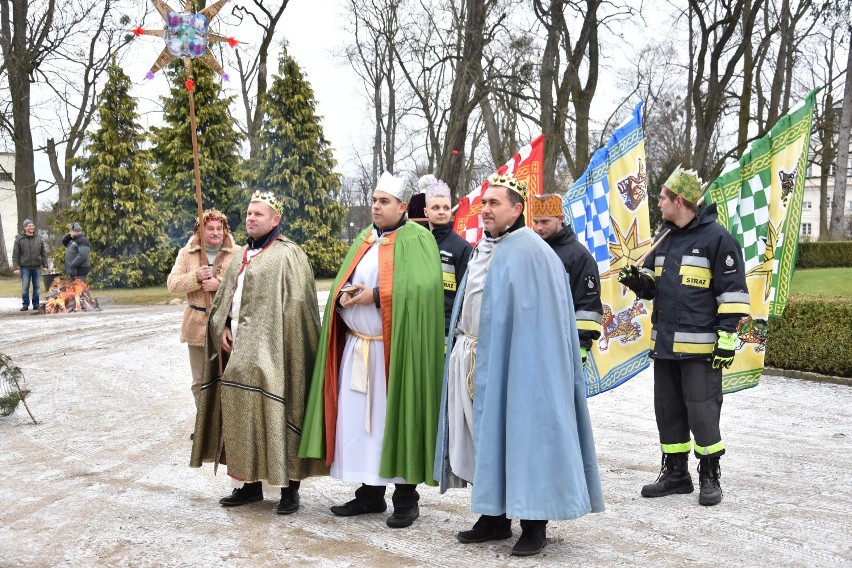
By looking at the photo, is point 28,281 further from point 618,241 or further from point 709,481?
point 709,481

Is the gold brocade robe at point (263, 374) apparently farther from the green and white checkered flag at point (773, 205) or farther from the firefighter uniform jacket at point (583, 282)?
the green and white checkered flag at point (773, 205)

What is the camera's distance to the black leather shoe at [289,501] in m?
5.46

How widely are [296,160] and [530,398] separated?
25.1m

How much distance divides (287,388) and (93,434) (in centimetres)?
314

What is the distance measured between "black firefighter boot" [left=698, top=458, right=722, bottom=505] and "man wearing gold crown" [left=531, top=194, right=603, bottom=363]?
102cm

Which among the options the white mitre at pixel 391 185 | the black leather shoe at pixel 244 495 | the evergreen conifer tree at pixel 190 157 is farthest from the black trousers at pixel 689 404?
the evergreen conifer tree at pixel 190 157

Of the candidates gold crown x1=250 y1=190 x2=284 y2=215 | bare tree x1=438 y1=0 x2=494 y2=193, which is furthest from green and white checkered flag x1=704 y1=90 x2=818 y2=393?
bare tree x1=438 y1=0 x2=494 y2=193

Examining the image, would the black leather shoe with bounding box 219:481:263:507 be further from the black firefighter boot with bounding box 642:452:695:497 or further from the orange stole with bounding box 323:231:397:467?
the black firefighter boot with bounding box 642:452:695:497

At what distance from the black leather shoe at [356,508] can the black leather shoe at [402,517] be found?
0.80ft

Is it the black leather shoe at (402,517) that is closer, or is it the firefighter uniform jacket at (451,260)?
the black leather shoe at (402,517)

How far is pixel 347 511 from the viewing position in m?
5.42

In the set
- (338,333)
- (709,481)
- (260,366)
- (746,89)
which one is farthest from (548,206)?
(746,89)

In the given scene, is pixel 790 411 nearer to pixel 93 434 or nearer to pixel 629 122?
pixel 629 122

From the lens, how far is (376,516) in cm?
543
